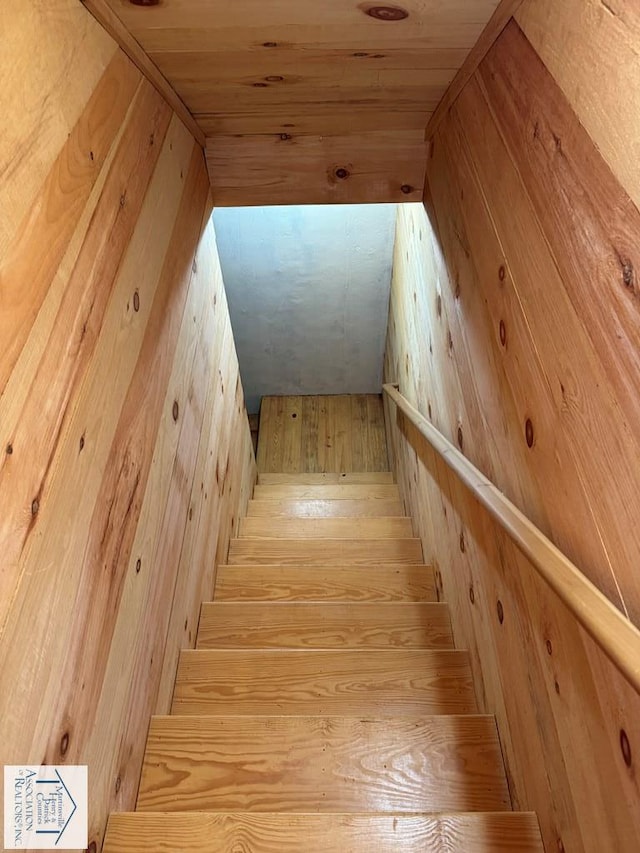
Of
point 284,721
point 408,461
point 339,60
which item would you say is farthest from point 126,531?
point 408,461

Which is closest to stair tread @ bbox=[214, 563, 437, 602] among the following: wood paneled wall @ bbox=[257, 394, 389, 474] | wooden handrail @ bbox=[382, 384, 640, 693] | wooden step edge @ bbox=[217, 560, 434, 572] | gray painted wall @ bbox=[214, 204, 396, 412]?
wooden step edge @ bbox=[217, 560, 434, 572]

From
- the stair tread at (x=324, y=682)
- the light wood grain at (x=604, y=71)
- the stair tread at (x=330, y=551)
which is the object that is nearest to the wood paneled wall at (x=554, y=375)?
the light wood grain at (x=604, y=71)

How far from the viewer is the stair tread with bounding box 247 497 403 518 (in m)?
3.04

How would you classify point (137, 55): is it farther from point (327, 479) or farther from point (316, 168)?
point (327, 479)

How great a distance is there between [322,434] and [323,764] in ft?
12.0

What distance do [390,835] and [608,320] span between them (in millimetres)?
1087

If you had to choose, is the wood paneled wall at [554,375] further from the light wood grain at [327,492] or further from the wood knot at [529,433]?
the light wood grain at [327,492]

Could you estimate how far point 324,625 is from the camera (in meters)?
1.77

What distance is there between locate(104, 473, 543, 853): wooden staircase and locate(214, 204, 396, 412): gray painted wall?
7.17 feet

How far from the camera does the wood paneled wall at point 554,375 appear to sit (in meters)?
0.65

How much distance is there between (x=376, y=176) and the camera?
1.88 m

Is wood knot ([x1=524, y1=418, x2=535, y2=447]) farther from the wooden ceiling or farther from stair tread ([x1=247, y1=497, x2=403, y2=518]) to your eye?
stair tread ([x1=247, y1=497, x2=403, y2=518])

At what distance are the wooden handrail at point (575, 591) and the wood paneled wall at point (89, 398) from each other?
79 cm

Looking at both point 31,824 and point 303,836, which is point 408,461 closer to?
point 303,836
